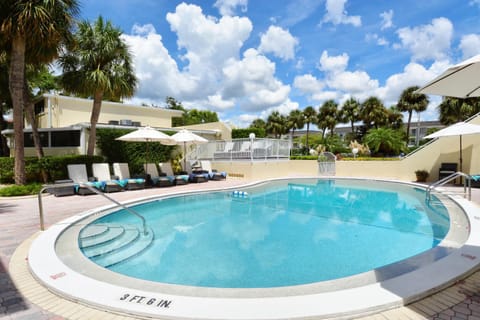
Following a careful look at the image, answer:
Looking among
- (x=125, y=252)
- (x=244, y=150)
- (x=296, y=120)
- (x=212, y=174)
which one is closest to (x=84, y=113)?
(x=212, y=174)

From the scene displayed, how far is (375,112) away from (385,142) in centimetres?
837

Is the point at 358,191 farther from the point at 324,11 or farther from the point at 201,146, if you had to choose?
the point at 201,146

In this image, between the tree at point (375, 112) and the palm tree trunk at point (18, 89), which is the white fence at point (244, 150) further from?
the tree at point (375, 112)

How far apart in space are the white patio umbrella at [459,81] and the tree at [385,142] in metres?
26.5

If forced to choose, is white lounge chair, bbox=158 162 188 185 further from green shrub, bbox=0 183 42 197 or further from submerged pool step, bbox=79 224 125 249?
submerged pool step, bbox=79 224 125 249

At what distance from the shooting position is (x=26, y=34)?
967 centimetres

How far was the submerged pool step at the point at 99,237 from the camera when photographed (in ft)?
17.3

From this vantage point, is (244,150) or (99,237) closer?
(99,237)

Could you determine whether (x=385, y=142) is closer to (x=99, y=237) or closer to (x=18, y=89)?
(x=99, y=237)

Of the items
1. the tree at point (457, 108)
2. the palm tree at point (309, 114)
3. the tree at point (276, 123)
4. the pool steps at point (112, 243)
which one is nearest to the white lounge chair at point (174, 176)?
the pool steps at point (112, 243)

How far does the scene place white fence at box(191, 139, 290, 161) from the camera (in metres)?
17.5

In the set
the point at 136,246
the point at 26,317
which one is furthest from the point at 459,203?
the point at 26,317

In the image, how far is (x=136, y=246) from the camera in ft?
18.0

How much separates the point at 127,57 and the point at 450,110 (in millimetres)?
26631
